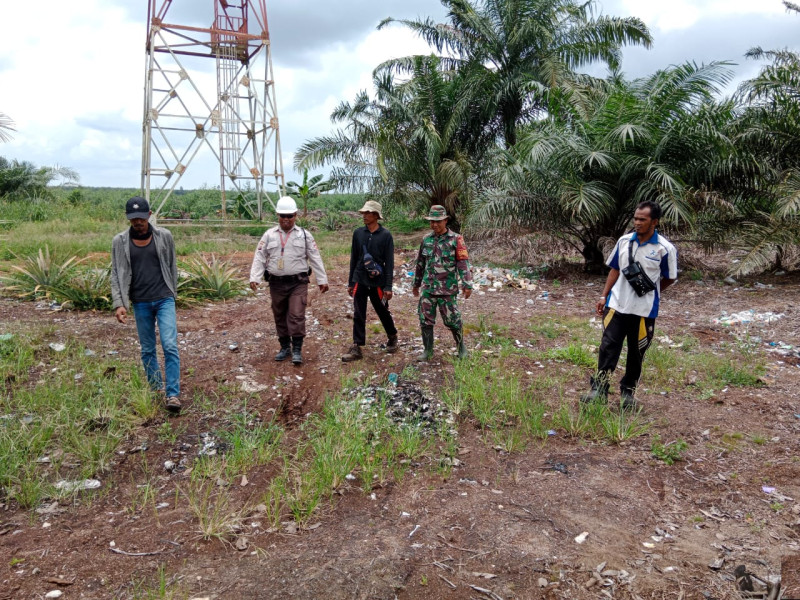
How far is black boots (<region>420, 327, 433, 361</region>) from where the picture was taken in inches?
239

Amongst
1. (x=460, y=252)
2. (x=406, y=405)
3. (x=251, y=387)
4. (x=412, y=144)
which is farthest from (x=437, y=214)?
(x=412, y=144)

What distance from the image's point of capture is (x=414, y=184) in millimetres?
17703

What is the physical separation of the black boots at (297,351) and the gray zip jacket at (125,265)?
58.8 inches

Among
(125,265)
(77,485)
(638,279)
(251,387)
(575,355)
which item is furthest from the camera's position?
(575,355)

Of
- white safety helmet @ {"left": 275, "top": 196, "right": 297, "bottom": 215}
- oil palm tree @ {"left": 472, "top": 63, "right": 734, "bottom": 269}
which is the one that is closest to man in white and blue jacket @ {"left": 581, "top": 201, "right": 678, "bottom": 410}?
white safety helmet @ {"left": 275, "top": 196, "right": 297, "bottom": 215}

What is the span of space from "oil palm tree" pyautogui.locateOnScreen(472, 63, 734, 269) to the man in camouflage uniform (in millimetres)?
4843

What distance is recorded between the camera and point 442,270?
5824 mm

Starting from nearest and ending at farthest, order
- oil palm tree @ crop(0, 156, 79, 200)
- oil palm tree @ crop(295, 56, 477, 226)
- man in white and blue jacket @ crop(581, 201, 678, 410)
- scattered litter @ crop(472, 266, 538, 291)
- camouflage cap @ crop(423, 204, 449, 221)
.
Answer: man in white and blue jacket @ crop(581, 201, 678, 410) → camouflage cap @ crop(423, 204, 449, 221) → scattered litter @ crop(472, 266, 538, 291) → oil palm tree @ crop(295, 56, 477, 226) → oil palm tree @ crop(0, 156, 79, 200)

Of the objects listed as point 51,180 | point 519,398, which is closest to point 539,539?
point 519,398

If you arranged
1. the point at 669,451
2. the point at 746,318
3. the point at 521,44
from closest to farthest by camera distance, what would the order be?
the point at 669,451 < the point at 746,318 < the point at 521,44

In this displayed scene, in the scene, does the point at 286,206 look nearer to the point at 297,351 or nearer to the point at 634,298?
the point at 297,351

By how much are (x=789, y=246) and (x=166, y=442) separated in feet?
35.6

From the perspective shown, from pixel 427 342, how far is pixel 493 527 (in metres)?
2.87

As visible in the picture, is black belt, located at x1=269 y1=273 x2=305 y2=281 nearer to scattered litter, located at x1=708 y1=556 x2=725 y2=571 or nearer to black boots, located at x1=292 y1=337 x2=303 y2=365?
black boots, located at x1=292 y1=337 x2=303 y2=365
